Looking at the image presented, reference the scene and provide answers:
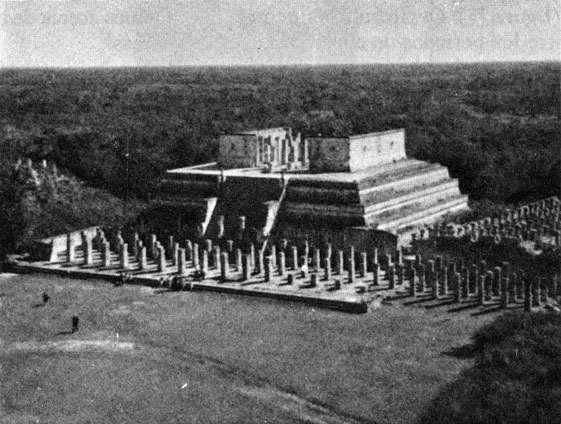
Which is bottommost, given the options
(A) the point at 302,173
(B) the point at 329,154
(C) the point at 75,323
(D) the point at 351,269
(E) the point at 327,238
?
(C) the point at 75,323

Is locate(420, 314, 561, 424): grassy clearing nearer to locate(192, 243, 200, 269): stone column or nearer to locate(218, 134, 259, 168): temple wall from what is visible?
locate(192, 243, 200, 269): stone column

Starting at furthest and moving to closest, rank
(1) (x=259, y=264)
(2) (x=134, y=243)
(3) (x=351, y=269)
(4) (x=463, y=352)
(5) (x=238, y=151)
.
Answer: (5) (x=238, y=151)
(2) (x=134, y=243)
(1) (x=259, y=264)
(3) (x=351, y=269)
(4) (x=463, y=352)

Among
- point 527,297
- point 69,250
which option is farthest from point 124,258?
point 527,297

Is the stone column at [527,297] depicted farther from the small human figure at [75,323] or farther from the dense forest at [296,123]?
the dense forest at [296,123]

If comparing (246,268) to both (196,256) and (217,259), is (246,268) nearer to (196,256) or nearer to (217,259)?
(217,259)

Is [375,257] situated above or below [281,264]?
above

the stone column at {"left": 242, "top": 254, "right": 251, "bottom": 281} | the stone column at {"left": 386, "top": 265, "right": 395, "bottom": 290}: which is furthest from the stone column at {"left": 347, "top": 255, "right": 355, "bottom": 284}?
the stone column at {"left": 242, "top": 254, "right": 251, "bottom": 281}
